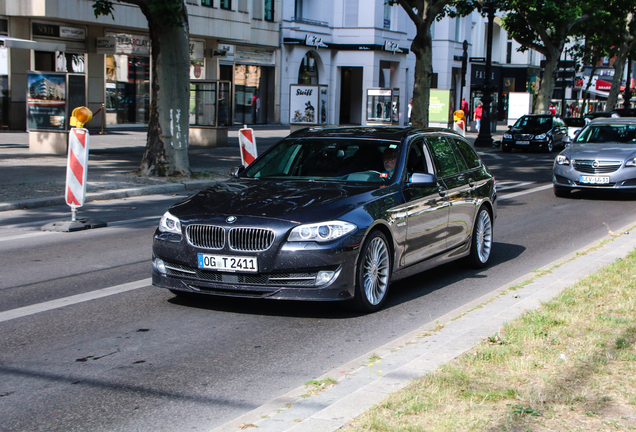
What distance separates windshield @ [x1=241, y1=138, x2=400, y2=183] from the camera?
7.55 m

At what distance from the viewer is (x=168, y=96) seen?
57.9 feet

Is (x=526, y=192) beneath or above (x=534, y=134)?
beneath

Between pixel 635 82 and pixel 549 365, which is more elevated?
pixel 635 82

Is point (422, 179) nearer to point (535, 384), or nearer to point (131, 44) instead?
point (535, 384)

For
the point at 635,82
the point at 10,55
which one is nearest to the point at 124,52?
the point at 10,55

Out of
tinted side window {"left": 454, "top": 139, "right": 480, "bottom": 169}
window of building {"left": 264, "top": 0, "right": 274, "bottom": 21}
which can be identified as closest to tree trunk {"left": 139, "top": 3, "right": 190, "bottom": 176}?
tinted side window {"left": 454, "top": 139, "right": 480, "bottom": 169}

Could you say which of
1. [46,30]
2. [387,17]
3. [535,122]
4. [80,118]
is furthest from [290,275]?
[387,17]

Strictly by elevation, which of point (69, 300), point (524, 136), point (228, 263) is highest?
point (524, 136)

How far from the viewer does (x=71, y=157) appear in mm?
11266

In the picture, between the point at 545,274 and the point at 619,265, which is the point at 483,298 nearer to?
the point at 545,274

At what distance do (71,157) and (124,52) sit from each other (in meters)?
24.7

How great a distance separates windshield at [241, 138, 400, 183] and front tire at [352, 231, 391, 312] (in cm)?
74

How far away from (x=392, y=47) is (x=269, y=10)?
10.7 meters

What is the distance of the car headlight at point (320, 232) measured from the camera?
631 centimetres
